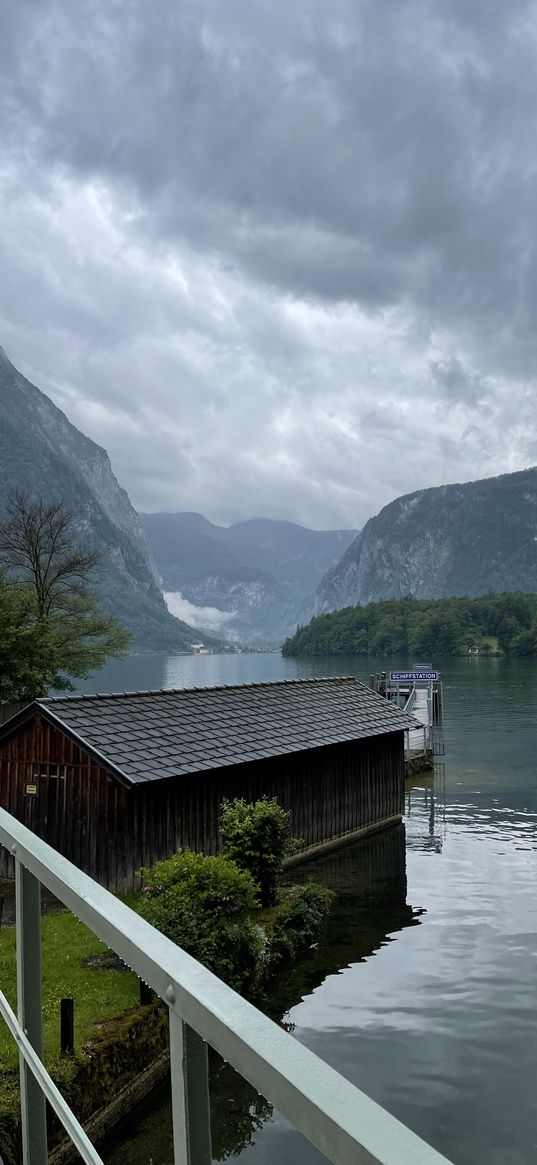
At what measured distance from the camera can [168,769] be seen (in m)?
21.5

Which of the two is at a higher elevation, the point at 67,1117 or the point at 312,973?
the point at 67,1117

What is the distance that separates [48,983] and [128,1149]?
3627 millimetres

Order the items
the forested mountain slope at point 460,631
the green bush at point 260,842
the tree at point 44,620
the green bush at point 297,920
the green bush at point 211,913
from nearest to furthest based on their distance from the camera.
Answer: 1. the green bush at point 211,913
2. the green bush at point 297,920
3. the green bush at point 260,842
4. the tree at point 44,620
5. the forested mountain slope at point 460,631

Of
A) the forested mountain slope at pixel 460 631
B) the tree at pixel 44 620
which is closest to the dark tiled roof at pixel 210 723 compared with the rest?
the tree at pixel 44 620

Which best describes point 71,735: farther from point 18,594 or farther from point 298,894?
point 18,594

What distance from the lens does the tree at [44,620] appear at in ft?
119

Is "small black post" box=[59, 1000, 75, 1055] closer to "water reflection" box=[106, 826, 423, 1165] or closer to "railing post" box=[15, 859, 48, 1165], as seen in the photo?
"water reflection" box=[106, 826, 423, 1165]

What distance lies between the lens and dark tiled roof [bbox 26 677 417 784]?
21.7m

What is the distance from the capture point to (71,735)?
21344mm

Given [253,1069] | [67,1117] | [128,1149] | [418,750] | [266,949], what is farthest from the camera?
[418,750]

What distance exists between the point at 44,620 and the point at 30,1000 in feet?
125

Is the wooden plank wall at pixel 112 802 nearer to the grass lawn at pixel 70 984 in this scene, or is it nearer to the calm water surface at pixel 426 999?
the grass lawn at pixel 70 984

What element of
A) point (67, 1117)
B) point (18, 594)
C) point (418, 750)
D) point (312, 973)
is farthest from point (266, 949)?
point (418, 750)

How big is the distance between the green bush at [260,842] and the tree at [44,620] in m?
17.2
